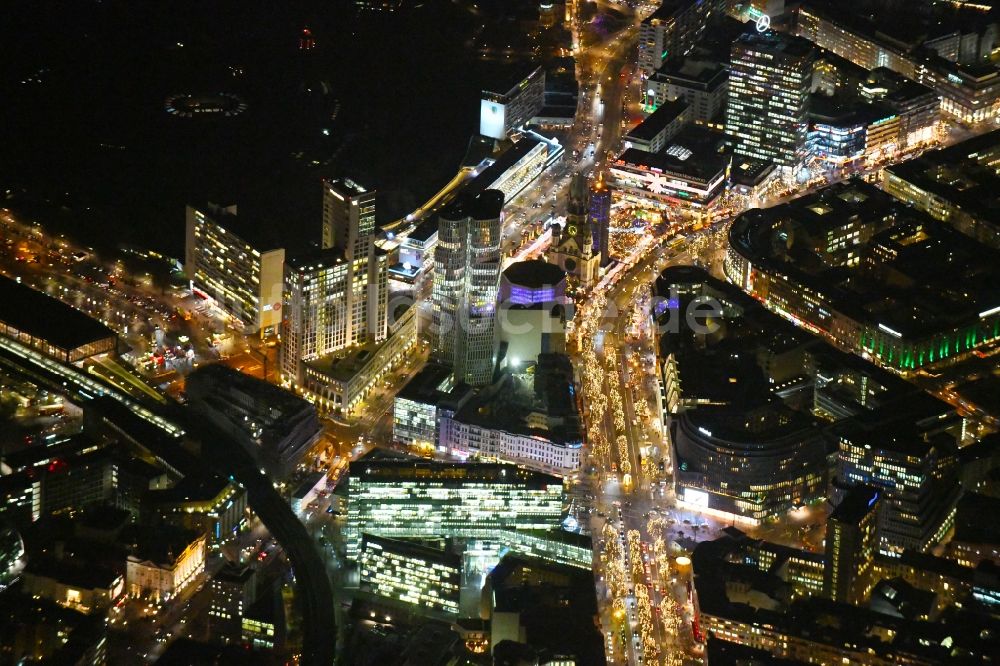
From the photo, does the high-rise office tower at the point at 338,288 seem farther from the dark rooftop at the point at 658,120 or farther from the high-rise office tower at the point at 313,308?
the dark rooftop at the point at 658,120

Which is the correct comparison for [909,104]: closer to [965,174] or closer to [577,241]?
[965,174]

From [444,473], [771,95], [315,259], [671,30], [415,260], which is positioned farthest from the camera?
[671,30]

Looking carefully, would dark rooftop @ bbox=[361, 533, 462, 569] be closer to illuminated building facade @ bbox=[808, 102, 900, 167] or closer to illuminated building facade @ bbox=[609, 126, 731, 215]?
illuminated building facade @ bbox=[609, 126, 731, 215]

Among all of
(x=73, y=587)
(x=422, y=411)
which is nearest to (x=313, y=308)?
(x=422, y=411)

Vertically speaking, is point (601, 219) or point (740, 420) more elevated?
point (601, 219)

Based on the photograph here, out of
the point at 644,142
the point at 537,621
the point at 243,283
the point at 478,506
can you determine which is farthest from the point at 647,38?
the point at 537,621

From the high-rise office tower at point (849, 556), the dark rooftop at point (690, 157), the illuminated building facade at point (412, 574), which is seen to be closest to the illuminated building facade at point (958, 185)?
the dark rooftop at point (690, 157)

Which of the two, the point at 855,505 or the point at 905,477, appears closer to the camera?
the point at 855,505
